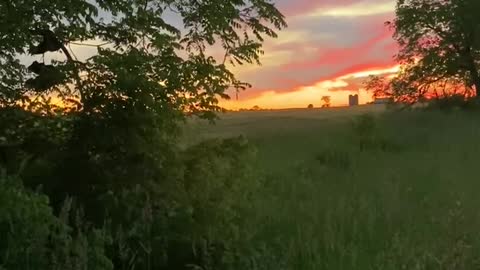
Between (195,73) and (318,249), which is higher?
(195,73)

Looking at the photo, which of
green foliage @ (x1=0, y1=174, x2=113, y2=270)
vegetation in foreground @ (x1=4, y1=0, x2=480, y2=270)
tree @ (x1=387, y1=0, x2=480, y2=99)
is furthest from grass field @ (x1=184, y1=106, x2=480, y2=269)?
tree @ (x1=387, y1=0, x2=480, y2=99)

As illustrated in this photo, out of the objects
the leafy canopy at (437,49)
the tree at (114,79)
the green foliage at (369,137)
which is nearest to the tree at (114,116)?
the tree at (114,79)

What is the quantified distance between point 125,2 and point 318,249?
364 cm

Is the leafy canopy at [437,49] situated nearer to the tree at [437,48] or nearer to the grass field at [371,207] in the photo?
the tree at [437,48]

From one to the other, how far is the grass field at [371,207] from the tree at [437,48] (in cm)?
2216

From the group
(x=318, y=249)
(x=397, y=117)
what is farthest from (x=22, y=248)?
(x=397, y=117)

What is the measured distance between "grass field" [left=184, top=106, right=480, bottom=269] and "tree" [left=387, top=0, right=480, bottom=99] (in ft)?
72.7

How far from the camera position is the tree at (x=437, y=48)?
134 ft

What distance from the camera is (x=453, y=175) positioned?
13242mm

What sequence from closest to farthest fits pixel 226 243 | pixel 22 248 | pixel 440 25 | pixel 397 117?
pixel 22 248 → pixel 226 243 → pixel 397 117 → pixel 440 25

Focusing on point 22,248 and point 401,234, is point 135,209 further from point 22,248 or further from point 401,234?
point 401,234

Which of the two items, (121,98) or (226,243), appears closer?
(226,243)

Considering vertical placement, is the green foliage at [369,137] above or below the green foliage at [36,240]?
below

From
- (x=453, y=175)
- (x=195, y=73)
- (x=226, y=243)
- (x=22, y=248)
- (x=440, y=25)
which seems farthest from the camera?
(x=440, y=25)
